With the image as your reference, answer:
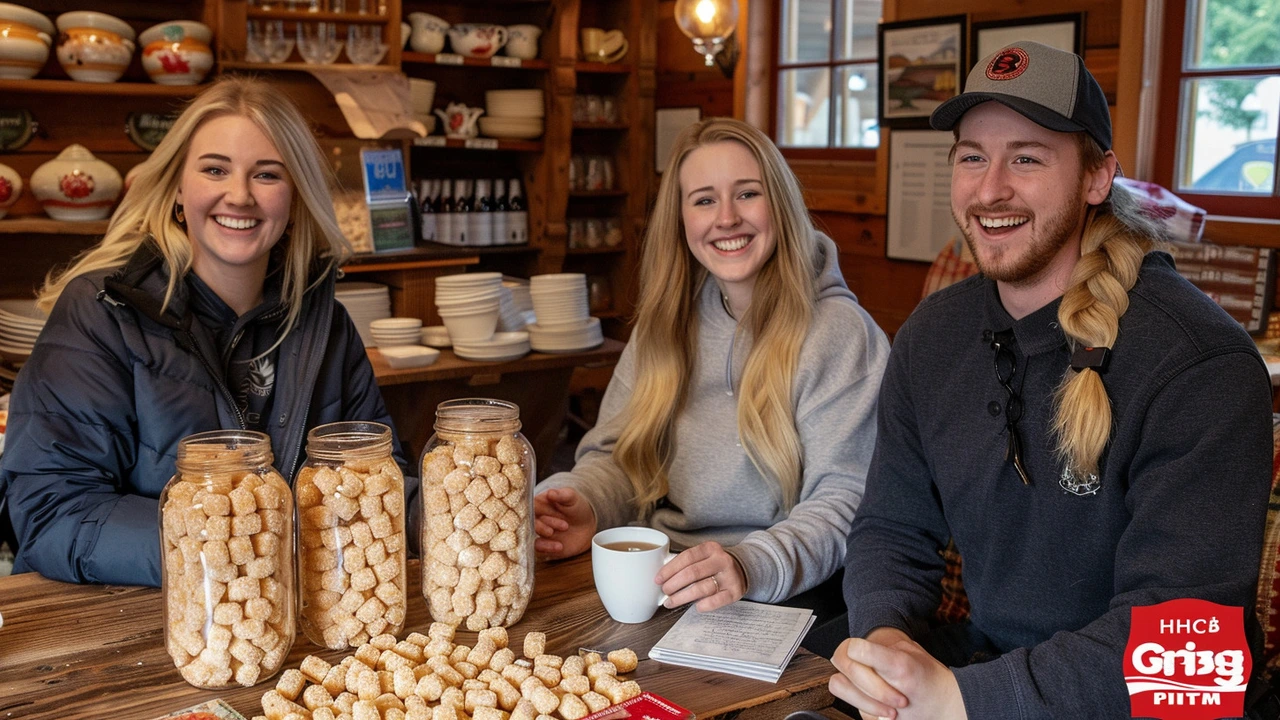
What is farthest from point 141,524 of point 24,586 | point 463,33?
point 463,33

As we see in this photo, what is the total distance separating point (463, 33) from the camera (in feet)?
16.7

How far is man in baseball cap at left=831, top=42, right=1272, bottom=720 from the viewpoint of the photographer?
1317 millimetres

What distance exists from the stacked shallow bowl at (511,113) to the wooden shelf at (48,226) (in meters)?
2.08

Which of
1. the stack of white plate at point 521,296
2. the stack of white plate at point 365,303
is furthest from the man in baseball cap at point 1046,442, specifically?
the stack of white plate at point 365,303

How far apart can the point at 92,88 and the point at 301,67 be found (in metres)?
0.68

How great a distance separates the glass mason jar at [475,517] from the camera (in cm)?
130

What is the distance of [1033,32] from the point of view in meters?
4.02

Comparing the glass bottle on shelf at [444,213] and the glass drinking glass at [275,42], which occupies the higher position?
the glass drinking glass at [275,42]

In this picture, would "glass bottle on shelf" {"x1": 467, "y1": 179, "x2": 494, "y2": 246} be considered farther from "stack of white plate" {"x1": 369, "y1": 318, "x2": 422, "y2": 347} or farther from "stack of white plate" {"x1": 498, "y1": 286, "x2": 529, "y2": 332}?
"stack of white plate" {"x1": 369, "y1": 318, "x2": 422, "y2": 347}

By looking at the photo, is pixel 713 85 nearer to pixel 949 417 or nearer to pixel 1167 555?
pixel 949 417

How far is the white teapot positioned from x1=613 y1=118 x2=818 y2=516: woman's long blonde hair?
318 centimetres

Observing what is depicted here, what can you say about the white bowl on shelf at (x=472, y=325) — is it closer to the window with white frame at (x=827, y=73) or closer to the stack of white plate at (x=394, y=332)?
the stack of white plate at (x=394, y=332)

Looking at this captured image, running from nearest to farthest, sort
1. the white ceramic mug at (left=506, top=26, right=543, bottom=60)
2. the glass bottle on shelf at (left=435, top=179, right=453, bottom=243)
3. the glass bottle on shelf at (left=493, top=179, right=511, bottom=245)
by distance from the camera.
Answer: the glass bottle on shelf at (left=435, top=179, right=453, bottom=243) < the white ceramic mug at (left=506, top=26, right=543, bottom=60) < the glass bottle on shelf at (left=493, top=179, right=511, bottom=245)

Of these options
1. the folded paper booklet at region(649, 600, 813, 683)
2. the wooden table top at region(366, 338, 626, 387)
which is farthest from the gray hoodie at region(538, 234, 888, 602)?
the wooden table top at region(366, 338, 626, 387)
